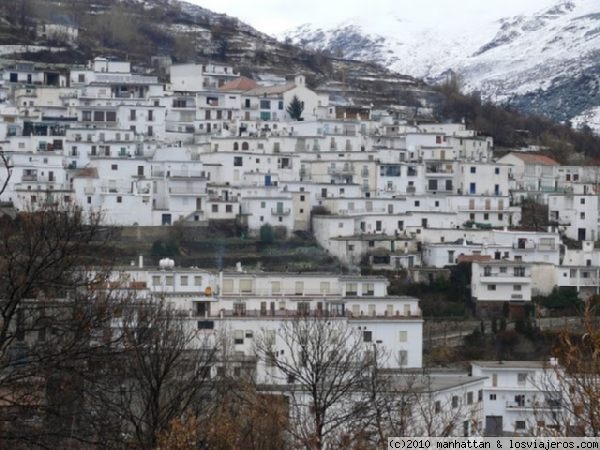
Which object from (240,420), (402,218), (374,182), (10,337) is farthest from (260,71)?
(10,337)

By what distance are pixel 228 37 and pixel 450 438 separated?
55.4 m

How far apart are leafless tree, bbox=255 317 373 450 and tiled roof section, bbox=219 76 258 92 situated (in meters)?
23.0

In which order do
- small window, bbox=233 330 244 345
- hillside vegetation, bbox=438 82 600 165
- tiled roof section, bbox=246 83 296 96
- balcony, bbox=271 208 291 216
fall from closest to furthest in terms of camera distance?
small window, bbox=233 330 244 345, balcony, bbox=271 208 291 216, tiled roof section, bbox=246 83 296 96, hillside vegetation, bbox=438 82 600 165

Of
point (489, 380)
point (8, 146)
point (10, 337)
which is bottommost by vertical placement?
point (489, 380)

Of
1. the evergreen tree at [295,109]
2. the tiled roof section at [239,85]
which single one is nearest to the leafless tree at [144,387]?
the evergreen tree at [295,109]

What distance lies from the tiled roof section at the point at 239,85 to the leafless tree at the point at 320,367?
2295 centimetres

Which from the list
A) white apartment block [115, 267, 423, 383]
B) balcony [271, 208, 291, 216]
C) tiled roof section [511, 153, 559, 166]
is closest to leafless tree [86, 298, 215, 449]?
white apartment block [115, 267, 423, 383]

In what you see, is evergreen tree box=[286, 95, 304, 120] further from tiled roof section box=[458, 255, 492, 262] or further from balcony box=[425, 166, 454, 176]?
tiled roof section box=[458, 255, 492, 262]

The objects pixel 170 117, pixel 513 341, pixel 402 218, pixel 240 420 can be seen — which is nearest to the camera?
pixel 240 420

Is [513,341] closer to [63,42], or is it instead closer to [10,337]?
[10,337]

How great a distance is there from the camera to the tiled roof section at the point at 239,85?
51.4 meters

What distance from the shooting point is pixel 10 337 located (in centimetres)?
1232

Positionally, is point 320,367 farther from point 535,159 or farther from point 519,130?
point 519,130

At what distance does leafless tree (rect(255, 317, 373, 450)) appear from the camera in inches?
761
